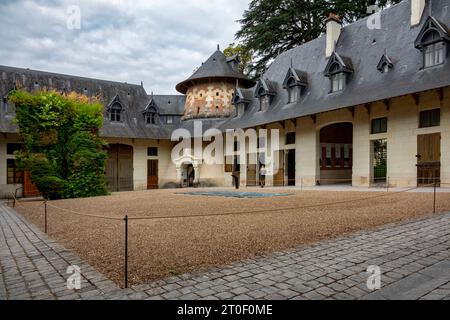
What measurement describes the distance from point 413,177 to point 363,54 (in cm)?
735

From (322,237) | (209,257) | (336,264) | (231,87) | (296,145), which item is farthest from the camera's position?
(231,87)

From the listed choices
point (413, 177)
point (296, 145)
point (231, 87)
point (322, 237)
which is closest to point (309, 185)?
point (296, 145)

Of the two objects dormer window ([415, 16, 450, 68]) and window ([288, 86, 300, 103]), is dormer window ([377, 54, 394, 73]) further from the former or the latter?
window ([288, 86, 300, 103])

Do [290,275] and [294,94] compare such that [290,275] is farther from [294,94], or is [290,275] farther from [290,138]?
[294,94]

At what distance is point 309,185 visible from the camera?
1869 cm

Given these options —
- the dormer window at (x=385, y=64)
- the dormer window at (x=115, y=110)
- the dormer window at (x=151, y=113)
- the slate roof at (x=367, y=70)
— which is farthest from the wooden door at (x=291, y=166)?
the dormer window at (x=115, y=110)

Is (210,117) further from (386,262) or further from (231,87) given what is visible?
(386,262)

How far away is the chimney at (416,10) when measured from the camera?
15570 mm

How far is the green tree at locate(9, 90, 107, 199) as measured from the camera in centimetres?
1478

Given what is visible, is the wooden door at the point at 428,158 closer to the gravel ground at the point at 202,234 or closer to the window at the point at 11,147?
the gravel ground at the point at 202,234

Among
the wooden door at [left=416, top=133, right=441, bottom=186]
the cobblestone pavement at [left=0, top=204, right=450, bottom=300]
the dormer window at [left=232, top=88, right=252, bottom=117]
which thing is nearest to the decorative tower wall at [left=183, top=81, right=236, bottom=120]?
the dormer window at [left=232, top=88, right=252, bottom=117]

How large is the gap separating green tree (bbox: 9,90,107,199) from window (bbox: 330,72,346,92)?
12351 millimetres

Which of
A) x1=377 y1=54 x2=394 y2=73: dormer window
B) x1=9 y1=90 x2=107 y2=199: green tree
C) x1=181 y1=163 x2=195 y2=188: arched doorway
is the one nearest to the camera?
x1=9 y1=90 x2=107 y2=199: green tree

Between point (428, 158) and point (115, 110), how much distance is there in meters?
21.3
